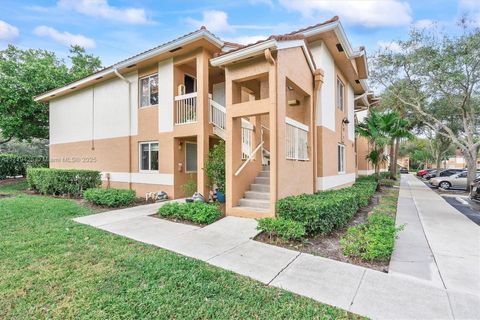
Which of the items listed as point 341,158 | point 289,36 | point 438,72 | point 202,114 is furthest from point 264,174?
point 438,72

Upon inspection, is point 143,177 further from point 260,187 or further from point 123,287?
point 123,287

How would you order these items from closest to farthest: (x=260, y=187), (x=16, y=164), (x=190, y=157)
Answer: (x=260, y=187)
(x=190, y=157)
(x=16, y=164)

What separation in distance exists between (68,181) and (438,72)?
20840 millimetres

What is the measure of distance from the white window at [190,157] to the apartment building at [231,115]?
0.05 m

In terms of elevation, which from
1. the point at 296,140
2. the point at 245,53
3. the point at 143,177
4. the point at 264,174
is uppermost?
the point at 245,53

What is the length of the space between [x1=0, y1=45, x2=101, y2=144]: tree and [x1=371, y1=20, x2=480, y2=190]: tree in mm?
23380

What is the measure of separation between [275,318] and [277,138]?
184 inches

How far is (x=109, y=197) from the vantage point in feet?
29.9

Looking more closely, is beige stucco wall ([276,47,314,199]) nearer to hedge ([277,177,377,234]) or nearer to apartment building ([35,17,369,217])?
apartment building ([35,17,369,217])

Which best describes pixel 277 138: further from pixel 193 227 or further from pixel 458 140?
pixel 458 140

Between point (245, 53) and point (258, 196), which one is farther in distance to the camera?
point (258, 196)

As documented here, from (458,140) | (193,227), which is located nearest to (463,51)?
(458,140)

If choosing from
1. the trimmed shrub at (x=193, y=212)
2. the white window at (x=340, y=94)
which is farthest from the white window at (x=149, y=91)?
the white window at (x=340, y=94)

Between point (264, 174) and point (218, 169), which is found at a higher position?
point (218, 169)
